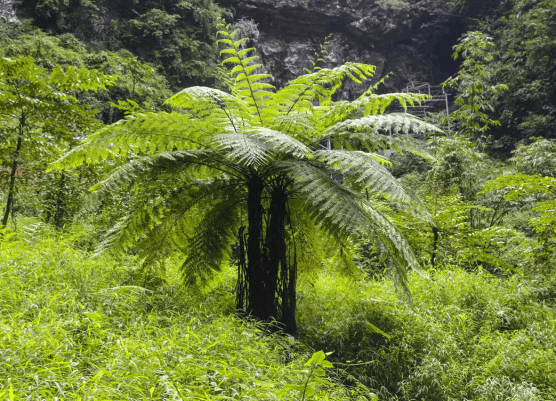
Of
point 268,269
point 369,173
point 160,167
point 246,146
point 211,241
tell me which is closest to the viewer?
point 246,146

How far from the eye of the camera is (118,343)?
176cm

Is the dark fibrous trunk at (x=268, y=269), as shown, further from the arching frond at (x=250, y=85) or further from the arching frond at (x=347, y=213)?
the arching frond at (x=250, y=85)

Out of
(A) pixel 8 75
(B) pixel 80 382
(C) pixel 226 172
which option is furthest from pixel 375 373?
(A) pixel 8 75

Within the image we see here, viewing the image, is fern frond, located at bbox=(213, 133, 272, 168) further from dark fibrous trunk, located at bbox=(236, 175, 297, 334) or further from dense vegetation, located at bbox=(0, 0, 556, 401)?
dark fibrous trunk, located at bbox=(236, 175, 297, 334)

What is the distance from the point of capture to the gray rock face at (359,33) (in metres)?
20.5

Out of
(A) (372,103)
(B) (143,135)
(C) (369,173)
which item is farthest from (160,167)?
(A) (372,103)

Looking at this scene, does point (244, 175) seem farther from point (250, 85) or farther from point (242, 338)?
point (242, 338)

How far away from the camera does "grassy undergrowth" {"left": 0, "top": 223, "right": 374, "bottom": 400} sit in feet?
4.78

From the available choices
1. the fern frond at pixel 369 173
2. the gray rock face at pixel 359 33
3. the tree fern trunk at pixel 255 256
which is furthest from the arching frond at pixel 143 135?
the gray rock face at pixel 359 33

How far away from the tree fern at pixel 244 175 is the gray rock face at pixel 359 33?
18467 millimetres

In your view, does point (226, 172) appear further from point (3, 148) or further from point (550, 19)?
point (550, 19)

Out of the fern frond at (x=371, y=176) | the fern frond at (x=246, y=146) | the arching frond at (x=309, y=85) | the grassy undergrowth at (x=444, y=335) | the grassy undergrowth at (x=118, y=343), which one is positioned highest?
the arching frond at (x=309, y=85)

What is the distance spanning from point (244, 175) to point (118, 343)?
1.51m

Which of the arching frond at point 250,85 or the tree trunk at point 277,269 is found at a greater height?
the arching frond at point 250,85
